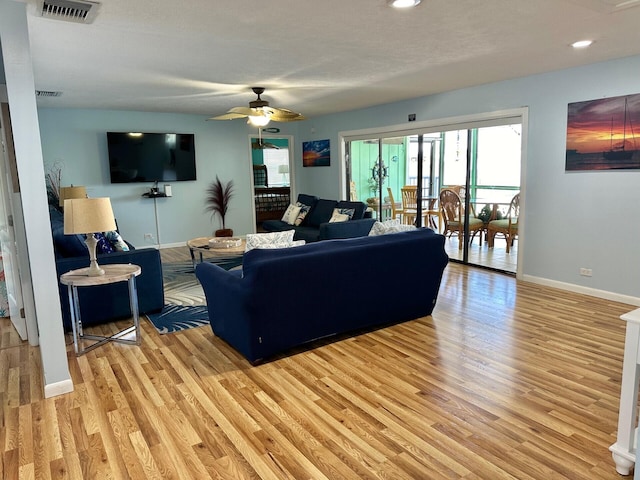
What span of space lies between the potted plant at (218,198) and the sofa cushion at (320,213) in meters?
1.79

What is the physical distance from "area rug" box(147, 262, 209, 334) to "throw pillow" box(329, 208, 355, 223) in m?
2.17

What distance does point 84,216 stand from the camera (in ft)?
10.5

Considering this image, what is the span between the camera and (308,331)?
3385 mm

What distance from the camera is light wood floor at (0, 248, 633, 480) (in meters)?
2.13

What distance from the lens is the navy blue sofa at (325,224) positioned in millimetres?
5809

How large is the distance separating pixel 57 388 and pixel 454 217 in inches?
209

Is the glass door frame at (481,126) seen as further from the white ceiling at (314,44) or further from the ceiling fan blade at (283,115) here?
the ceiling fan blade at (283,115)

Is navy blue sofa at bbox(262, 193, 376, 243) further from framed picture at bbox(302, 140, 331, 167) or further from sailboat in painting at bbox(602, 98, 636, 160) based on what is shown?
sailboat in painting at bbox(602, 98, 636, 160)

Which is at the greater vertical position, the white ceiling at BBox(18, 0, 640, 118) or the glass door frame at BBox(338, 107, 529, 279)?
the white ceiling at BBox(18, 0, 640, 118)

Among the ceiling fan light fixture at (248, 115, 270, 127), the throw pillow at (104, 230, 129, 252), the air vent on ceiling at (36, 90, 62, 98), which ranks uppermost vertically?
the air vent on ceiling at (36, 90, 62, 98)

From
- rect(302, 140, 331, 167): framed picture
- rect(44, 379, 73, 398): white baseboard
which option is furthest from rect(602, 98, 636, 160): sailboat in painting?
rect(44, 379, 73, 398): white baseboard

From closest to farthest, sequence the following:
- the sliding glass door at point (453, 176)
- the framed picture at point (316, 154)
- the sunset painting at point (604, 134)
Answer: the sunset painting at point (604, 134), the sliding glass door at point (453, 176), the framed picture at point (316, 154)

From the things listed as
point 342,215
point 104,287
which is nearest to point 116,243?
point 104,287

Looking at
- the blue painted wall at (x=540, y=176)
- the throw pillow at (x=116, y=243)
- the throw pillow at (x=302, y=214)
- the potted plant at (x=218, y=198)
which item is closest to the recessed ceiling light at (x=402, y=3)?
the blue painted wall at (x=540, y=176)
